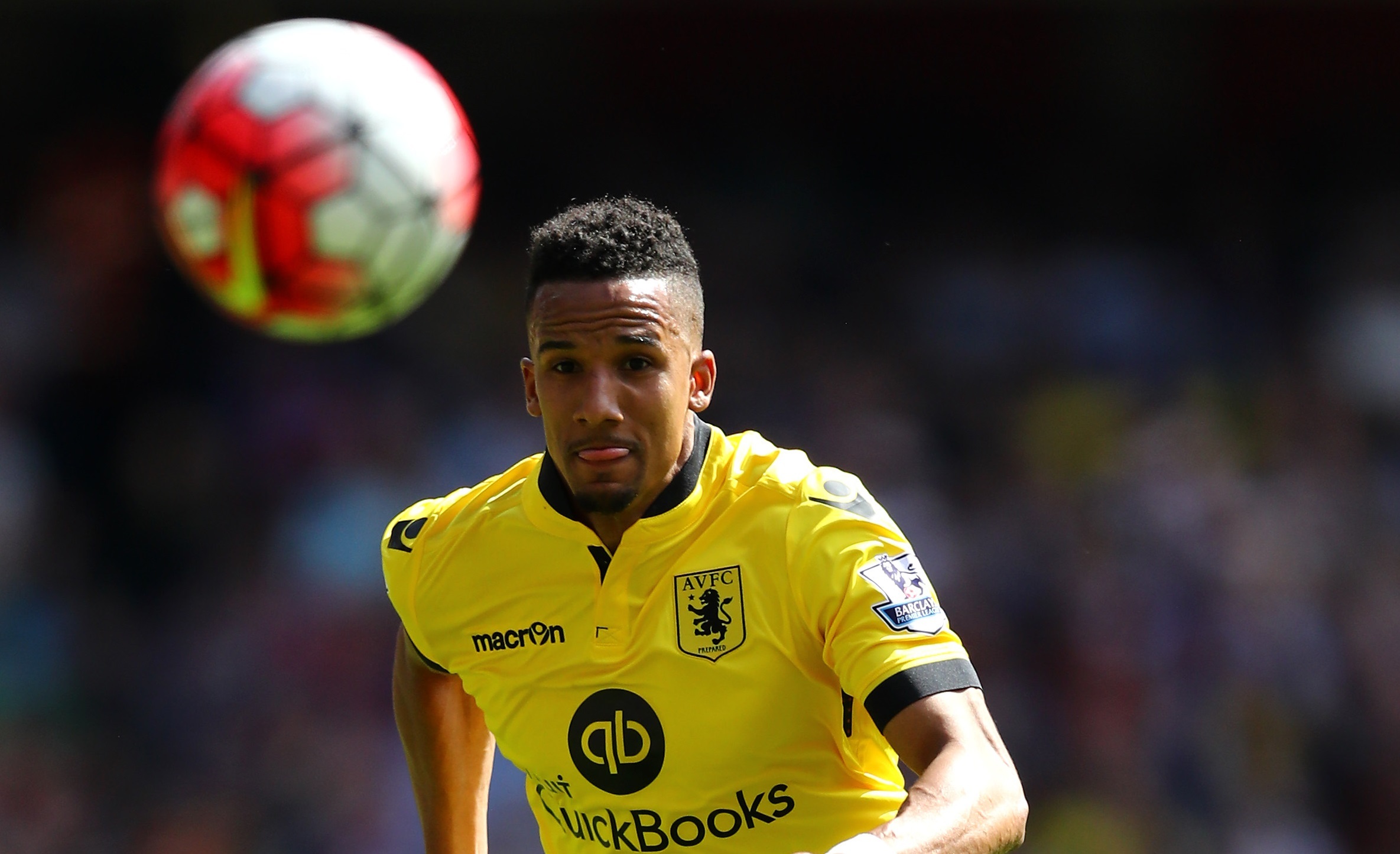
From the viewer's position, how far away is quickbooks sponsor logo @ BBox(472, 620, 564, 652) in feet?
12.7

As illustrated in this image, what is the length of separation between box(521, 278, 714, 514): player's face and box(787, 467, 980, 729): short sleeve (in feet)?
1.23

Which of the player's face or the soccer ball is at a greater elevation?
the soccer ball

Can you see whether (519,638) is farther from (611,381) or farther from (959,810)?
(959,810)

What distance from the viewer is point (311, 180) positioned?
14.8 ft

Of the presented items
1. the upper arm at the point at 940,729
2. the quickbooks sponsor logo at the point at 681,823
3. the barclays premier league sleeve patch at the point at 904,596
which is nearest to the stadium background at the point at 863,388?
the quickbooks sponsor logo at the point at 681,823

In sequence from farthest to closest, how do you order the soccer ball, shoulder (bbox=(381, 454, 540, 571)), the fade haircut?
the soccer ball, shoulder (bbox=(381, 454, 540, 571)), the fade haircut

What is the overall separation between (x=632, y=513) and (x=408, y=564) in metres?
0.64

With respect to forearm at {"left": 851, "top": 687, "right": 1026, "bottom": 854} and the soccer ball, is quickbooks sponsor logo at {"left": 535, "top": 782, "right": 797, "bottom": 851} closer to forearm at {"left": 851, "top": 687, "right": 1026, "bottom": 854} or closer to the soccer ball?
forearm at {"left": 851, "top": 687, "right": 1026, "bottom": 854}

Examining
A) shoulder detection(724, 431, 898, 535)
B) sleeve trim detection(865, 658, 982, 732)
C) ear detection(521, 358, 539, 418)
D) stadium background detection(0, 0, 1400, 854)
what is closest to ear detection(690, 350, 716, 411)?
shoulder detection(724, 431, 898, 535)

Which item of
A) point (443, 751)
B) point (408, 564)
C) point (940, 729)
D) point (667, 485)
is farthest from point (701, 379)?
point (443, 751)

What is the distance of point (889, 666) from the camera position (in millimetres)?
3311

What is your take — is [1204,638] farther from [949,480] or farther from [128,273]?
[128,273]

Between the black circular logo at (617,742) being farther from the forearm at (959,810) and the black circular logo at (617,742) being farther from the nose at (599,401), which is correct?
the forearm at (959,810)

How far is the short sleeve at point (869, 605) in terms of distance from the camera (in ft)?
10.9
